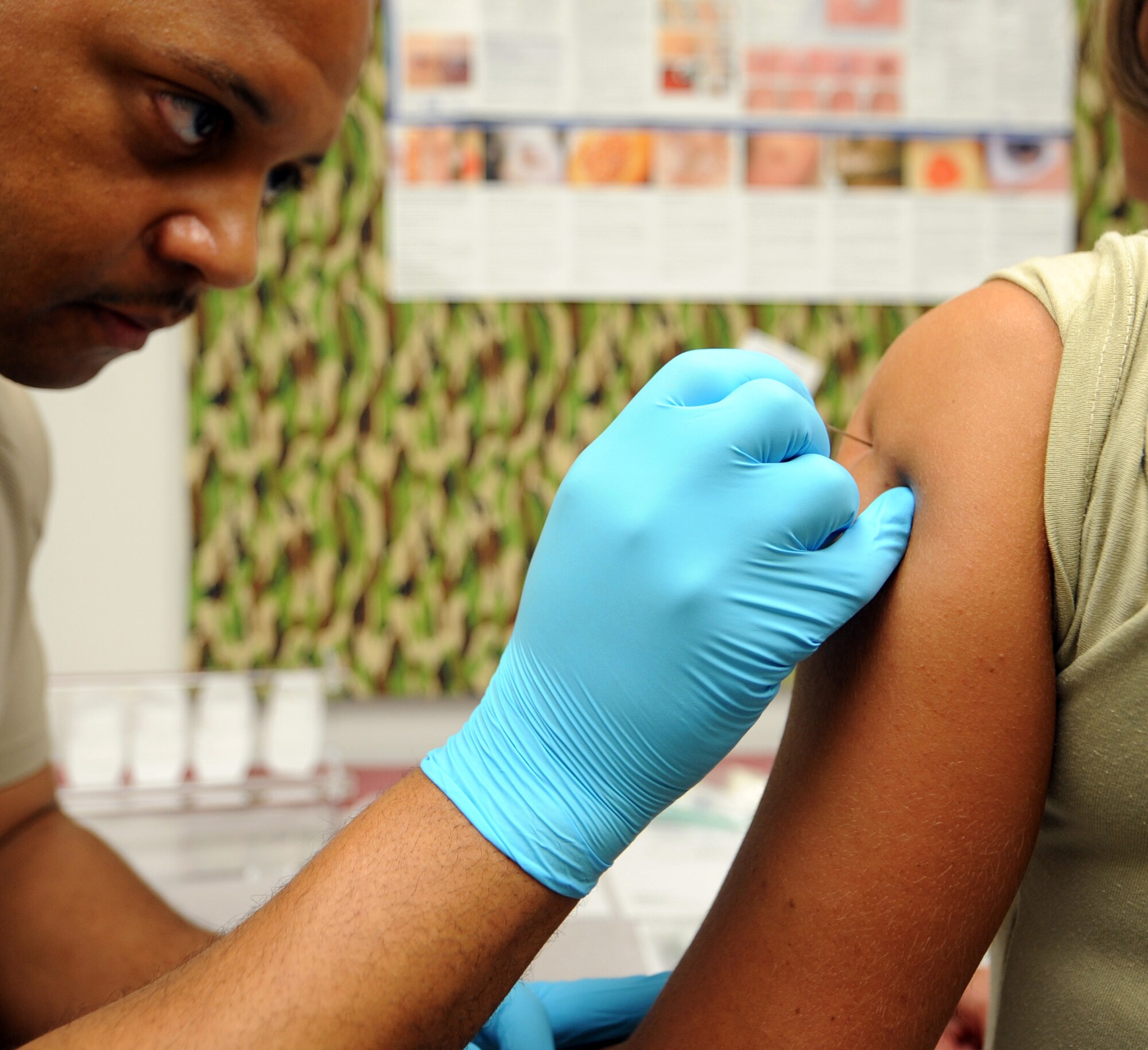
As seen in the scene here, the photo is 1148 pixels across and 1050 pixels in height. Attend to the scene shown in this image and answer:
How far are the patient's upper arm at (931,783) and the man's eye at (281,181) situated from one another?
2.37 feet

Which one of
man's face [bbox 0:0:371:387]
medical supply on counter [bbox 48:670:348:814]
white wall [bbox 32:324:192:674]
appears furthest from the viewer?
white wall [bbox 32:324:192:674]

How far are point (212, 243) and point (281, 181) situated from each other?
17cm

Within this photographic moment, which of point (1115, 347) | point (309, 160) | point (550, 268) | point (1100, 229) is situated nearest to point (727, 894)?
point (1115, 347)

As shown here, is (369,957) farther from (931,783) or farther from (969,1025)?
(969,1025)

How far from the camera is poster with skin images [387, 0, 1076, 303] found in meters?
1.91

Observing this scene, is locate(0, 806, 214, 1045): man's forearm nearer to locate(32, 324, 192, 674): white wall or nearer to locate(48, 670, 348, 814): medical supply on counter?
locate(48, 670, 348, 814): medical supply on counter

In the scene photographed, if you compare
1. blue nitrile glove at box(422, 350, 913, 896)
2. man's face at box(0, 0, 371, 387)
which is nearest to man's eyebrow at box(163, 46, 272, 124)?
man's face at box(0, 0, 371, 387)

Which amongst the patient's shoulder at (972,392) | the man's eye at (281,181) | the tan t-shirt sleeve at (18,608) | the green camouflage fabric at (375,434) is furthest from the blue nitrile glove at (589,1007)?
the green camouflage fabric at (375,434)

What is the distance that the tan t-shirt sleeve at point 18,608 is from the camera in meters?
1.17

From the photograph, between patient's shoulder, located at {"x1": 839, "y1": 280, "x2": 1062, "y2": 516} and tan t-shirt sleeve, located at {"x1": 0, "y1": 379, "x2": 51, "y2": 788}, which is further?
tan t-shirt sleeve, located at {"x1": 0, "y1": 379, "x2": 51, "y2": 788}

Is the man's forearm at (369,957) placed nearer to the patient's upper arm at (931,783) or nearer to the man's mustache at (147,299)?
the patient's upper arm at (931,783)

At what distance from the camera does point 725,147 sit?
6.45 ft

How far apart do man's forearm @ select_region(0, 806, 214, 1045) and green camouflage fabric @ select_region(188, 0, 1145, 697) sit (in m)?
0.78

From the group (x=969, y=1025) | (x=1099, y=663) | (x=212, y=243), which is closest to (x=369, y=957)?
(x=1099, y=663)
